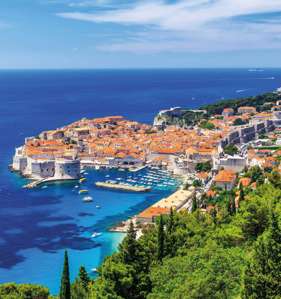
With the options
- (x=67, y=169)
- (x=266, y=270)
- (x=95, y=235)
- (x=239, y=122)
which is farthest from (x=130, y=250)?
(x=239, y=122)

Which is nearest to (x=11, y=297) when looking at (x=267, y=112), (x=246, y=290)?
(x=246, y=290)

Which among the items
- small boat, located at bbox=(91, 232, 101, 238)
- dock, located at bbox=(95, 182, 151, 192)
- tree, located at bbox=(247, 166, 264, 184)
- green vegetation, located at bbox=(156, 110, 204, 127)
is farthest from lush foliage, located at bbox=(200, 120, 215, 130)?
small boat, located at bbox=(91, 232, 101, 238)

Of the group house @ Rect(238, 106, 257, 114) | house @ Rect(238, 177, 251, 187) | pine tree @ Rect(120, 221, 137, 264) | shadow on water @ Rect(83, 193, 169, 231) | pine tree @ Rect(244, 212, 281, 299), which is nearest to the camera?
pine tree @ Rect(244, 212, 281, 299)

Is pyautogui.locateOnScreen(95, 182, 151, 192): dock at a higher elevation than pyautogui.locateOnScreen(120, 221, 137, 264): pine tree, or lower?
lower

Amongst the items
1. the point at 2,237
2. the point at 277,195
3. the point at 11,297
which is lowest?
the point at 2,237

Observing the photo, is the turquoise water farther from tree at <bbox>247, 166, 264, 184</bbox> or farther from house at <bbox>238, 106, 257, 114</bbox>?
house at <bbox>238, 106, 257, 114</bbox>

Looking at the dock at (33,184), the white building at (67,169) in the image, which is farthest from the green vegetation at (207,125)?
the dock at (33,184)

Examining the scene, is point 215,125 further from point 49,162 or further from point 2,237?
point 2,237

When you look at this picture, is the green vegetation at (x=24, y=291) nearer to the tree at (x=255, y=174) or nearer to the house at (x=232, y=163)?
the tree at (x=255, y=174)
